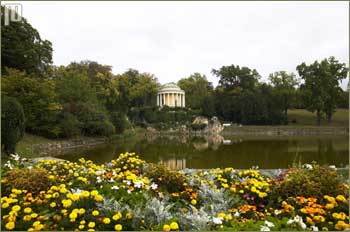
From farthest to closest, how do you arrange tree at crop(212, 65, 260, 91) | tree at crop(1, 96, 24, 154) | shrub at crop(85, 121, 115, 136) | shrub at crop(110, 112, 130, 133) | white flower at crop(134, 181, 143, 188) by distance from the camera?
1. tree at crop(212, 65, 260, 91)
2. shrub at crop(110, 112, 130, 133)
3. shrub at crop(85, 121, 115, 136)
4. tree at crop(1, 96, 24, 154)
5. white flower at crop(134, 181, 143, 188)

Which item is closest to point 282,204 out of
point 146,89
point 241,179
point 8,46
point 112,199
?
point 241,179

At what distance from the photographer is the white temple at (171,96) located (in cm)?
5827

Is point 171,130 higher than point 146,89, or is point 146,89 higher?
point 146,89

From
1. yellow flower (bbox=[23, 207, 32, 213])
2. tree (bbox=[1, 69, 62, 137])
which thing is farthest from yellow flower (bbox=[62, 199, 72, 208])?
tree (bbox=[1, 69, 62, 137])

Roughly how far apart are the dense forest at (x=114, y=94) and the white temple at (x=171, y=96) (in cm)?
129

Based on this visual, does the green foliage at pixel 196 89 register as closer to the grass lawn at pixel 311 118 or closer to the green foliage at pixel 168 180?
the grass lawn at pixel 311 118

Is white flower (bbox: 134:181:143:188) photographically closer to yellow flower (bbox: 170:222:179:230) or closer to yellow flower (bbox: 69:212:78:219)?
yellow flower (bbox: 69:212:78:219)

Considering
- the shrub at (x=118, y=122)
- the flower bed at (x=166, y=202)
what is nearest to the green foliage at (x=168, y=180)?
the flower bed at (x=166, y=202)

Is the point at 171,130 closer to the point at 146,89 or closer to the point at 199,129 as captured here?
the point at 199,129

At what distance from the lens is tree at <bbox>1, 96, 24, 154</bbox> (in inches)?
373

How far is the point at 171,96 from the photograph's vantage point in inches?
2295

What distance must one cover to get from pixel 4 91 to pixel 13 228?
54.6ft

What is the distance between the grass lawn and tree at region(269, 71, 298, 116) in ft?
8.37

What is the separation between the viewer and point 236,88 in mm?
53156
